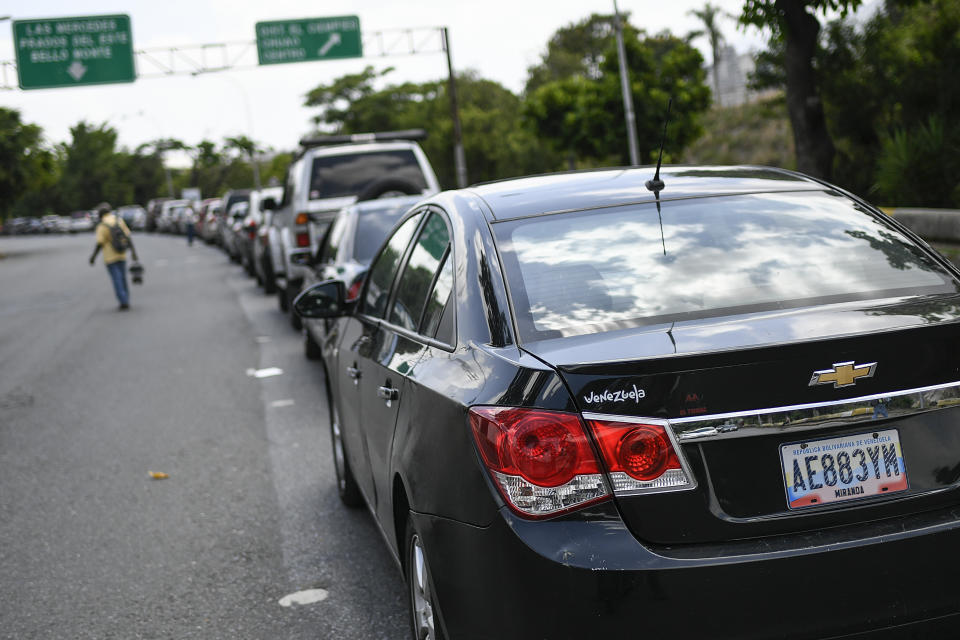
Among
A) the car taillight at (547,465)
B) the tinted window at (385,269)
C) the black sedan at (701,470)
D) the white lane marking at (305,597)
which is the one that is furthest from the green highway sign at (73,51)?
the car taillight at (547,465)

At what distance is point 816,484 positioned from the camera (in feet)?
8.63

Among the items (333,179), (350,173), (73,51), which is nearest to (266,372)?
(333,179)

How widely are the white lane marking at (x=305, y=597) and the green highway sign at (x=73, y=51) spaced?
31.7 metres

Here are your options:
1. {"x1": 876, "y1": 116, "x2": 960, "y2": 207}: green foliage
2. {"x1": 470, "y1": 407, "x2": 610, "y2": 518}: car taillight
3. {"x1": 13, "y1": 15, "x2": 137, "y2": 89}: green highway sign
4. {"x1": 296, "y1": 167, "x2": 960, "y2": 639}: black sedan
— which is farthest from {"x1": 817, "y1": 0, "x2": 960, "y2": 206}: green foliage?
{"x1": 13, "y1": 15, "x2": 137, "y2": 89}: green highway sign

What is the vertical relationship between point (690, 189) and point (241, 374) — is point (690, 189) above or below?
above

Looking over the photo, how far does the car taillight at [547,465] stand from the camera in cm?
258

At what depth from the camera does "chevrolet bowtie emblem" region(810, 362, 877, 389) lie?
102 inches

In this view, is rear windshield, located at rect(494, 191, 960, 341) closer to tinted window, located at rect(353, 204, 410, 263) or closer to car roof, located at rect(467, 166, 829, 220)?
car roof, located at rect(467, 166, 829, 220)

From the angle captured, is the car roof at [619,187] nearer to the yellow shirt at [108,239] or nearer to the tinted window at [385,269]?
the tinted window at [385,269]

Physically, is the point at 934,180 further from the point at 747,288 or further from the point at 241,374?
the point at 747,288

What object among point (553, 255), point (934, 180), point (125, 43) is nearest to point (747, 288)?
point (553, 255)

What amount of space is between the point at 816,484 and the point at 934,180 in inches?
482

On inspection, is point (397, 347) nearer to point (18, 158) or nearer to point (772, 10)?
point (772, 10)

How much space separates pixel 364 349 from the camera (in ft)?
14.8
